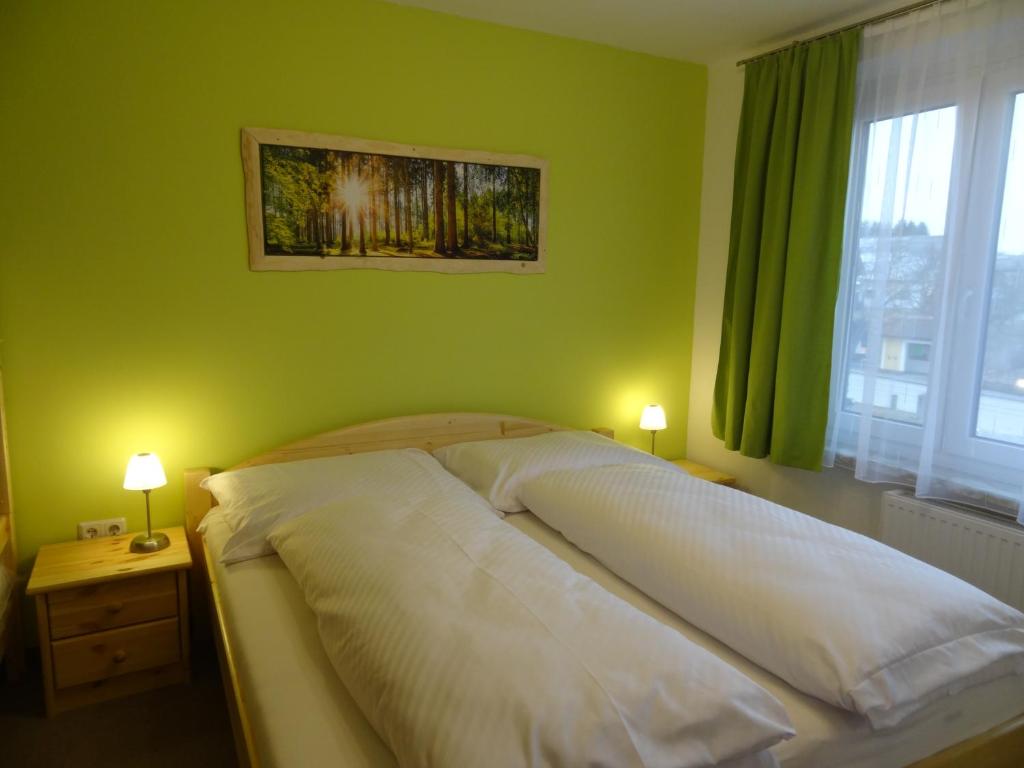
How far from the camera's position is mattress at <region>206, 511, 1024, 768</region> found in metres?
1.22

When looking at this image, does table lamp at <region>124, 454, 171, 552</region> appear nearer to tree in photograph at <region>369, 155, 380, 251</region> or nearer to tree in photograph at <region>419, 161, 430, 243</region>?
tree in photograph at <region>369, 155, 380, 251</region>

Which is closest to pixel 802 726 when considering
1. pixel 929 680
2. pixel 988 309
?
pixel 929 680

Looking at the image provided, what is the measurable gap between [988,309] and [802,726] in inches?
64.0

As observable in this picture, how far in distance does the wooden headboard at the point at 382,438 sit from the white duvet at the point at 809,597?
83cm

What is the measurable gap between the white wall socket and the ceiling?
2127 mm

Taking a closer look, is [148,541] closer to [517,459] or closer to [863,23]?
[517,459]

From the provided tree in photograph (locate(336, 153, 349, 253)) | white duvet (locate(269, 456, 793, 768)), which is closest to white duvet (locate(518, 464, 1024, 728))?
white duvet (locate(269, 456, 793, 768))

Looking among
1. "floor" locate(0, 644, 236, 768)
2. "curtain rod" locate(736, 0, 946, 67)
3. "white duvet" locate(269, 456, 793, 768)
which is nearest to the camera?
"white duvet" locate(269, 456, 793, 768)

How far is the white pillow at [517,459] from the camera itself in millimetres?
2375

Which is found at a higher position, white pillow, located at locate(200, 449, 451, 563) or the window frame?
the window frame

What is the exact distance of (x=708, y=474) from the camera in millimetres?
3129

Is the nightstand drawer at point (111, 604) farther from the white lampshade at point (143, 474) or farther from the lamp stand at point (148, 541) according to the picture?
the white lampshade at point (143, 474)

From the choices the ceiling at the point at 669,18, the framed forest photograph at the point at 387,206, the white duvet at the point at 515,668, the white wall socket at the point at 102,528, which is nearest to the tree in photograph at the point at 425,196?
the framed forest photograph at the point at 387,206

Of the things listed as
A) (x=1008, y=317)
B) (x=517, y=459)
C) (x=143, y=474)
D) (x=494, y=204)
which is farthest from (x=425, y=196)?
(x=1008, y=317)
